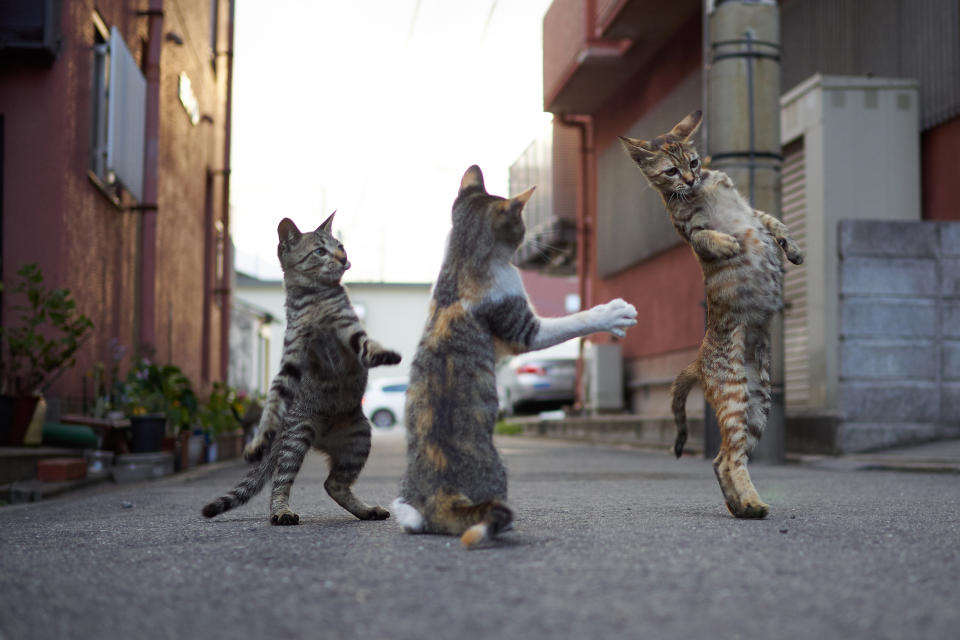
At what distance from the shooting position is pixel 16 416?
738 cm

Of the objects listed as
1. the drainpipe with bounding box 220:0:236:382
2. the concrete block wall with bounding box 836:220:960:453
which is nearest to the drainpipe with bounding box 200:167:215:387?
the drainpipe with bounding box 220:0:236:382

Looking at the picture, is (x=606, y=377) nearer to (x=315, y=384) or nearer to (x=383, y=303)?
(x=315, y=384)

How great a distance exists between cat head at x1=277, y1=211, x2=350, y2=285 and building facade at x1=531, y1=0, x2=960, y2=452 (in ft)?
17.7

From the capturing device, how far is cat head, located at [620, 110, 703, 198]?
4125mm

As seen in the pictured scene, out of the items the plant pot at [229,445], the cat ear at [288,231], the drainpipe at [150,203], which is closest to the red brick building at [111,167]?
the drainpipe at [150,203]

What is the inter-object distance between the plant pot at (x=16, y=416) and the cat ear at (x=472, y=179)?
4.92 meters

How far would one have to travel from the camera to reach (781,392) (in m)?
8.67

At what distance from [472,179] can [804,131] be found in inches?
309

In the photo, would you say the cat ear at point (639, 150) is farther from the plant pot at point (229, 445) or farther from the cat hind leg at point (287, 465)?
the plant pot at point (229, 445)

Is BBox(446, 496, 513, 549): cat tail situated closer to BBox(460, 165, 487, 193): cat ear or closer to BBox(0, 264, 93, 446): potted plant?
BBox(460, 165, 487, 193): cat ear

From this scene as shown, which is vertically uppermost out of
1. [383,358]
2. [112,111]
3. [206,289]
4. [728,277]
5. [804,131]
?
[804,131]

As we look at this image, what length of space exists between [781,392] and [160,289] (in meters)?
7.13

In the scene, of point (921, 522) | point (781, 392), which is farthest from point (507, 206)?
point (781, 392)

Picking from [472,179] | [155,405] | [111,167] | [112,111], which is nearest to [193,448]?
[155,405]
